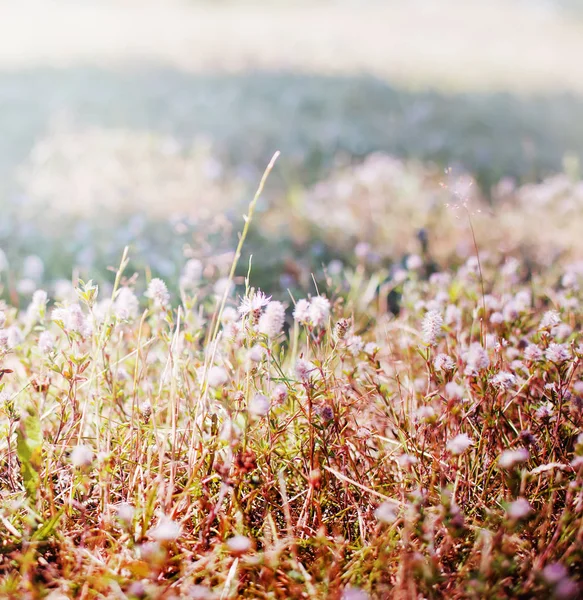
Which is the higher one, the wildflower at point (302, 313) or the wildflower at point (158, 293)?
the wildflower at point (302, 313)

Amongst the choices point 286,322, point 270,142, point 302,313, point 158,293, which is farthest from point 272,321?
point 270,142

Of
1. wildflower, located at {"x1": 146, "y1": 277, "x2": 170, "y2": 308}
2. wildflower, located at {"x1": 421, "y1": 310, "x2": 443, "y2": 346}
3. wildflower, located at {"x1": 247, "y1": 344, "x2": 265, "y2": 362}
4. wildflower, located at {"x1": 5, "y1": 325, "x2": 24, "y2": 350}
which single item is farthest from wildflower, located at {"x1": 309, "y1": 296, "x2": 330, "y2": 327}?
wildflower, located at {"x1": 5, "y1": 325, "x2": 24, "y2": 350}

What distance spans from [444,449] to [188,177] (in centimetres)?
355

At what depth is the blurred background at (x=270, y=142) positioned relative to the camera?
3.70m

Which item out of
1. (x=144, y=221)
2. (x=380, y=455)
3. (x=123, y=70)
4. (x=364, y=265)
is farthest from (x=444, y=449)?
(x=123, y=70)

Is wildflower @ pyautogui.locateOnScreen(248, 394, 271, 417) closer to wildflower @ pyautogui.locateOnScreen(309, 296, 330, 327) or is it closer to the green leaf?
wildflower @ pyautogui.locateOnScreen(309, 296, 330, 327)

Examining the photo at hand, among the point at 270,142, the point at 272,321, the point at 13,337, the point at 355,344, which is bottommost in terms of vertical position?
the point at 13,337

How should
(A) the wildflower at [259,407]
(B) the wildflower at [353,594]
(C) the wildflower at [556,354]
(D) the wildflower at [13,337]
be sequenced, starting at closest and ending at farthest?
1. (B) the wildflower at [353,594]
2. (A) the wildflower at [259,407]
3. (C) the wildflower at [556,354]
4. (D) the wildflower at [13,337]

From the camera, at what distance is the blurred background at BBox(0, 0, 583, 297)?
370 centimetres

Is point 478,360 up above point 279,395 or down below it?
above

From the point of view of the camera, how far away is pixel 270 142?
5.72 m

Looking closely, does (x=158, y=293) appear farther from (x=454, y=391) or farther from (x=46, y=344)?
(x=454, y=391)

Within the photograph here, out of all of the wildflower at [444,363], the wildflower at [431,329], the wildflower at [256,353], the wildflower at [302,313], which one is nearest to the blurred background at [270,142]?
the wildflower at [431,329]

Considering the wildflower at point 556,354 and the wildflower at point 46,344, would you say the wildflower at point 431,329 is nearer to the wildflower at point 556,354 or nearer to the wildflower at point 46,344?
the wildflower at point 556,354
